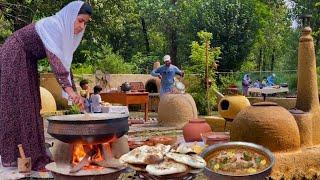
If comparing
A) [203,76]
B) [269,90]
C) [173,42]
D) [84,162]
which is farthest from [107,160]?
[173,42]

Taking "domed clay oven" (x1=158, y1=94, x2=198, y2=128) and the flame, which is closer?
the flame

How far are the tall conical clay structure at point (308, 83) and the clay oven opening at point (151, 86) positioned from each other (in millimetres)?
13731

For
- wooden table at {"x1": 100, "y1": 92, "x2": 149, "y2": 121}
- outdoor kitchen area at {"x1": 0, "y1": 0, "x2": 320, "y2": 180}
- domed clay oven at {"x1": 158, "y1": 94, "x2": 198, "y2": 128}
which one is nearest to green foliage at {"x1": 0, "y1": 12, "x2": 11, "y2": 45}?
outdoor kitchen area at {"x1": 0, "y1": 0, "x2": 320, "y2": 180}

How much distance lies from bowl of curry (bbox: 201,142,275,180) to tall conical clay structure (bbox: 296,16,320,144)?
2419mm

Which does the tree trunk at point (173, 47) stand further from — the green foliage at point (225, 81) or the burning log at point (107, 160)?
the burning log at point (107, 160)

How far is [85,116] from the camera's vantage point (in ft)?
17.3

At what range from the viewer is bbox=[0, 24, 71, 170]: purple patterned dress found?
590cm

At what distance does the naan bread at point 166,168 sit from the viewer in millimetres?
4340

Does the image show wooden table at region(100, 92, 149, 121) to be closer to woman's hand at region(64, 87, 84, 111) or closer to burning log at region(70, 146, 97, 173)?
woman's hand at region(64, 87, 84, 111)

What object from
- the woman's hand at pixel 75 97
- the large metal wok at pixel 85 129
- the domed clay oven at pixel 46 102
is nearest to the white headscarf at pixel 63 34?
the woman's hand at pixel 75 97

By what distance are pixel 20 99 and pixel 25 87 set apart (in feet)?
0.45

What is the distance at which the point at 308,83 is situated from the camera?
771 cm

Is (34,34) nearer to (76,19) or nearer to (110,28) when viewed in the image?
(76,19)

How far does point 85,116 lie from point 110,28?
59.3 feet
